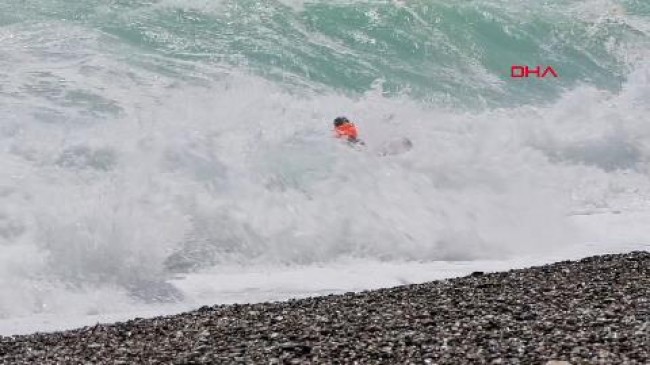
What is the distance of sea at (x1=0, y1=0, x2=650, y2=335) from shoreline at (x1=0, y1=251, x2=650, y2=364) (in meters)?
2.22

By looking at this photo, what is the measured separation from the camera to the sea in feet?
43.8

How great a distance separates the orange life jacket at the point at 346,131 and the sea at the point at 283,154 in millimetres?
292

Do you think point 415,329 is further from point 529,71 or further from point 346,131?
point 529,71

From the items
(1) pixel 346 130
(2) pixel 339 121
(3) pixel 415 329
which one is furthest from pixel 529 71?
(3) pixel 415 329

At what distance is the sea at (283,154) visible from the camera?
1334 centimetres

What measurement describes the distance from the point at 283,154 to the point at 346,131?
2149mm

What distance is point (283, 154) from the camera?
731 inches

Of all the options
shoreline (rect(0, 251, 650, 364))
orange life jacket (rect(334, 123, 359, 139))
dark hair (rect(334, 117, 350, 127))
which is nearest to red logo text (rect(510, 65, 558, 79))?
dark hair (rect(334, 117, 350, 127))

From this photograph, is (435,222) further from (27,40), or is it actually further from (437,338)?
(27,40)

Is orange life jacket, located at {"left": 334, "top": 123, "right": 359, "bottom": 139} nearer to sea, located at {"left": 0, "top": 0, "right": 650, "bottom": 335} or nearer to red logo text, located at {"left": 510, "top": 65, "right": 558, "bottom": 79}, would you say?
sea, located at {"left": 0, "top": 0, "right": 650, "bottom": 335}

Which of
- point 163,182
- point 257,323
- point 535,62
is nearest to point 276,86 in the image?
point 163,182

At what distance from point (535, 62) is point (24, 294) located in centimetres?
2632

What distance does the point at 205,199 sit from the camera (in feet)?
52.4

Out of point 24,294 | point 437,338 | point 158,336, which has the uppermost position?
point 437,338
